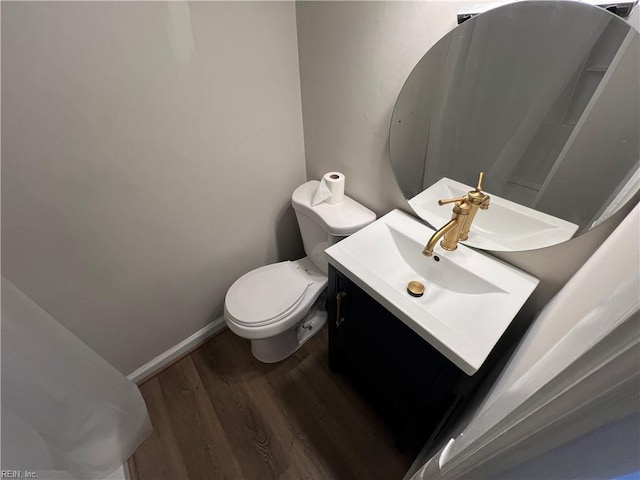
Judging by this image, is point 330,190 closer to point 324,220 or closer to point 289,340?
point 324,220

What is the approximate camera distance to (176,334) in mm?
1394

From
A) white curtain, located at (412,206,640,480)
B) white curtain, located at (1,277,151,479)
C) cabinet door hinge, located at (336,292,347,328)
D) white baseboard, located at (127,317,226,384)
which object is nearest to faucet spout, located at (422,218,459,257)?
cabinet door hinge, located at (336,292,347,328)

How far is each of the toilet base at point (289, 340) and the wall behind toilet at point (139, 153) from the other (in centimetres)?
40

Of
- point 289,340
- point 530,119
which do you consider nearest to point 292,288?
point 289,340

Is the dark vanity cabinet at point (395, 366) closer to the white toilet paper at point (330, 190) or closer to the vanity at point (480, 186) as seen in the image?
the vanity at point (480, 186)

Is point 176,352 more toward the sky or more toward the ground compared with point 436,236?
more toward the ground

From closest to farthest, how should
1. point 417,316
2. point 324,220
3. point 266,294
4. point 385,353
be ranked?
1. point 417,316
2. point 385,353
3. point 324,220
4. point 266,294

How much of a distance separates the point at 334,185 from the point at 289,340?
0.83 meters

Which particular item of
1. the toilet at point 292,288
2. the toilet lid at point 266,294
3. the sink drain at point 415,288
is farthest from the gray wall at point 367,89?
the toilet lid at point 266,294

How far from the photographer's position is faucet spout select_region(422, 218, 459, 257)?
0.76 meters

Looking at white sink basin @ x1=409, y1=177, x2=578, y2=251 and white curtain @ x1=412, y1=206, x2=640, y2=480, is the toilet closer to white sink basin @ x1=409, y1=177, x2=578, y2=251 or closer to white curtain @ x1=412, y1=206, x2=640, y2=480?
white sink basin @ x1=409, y1=177, x2=578, y2=251

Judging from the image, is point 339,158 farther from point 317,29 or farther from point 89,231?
point 89,231

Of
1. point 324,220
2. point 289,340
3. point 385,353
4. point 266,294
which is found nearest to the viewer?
point 385,353

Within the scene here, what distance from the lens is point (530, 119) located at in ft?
2.30
